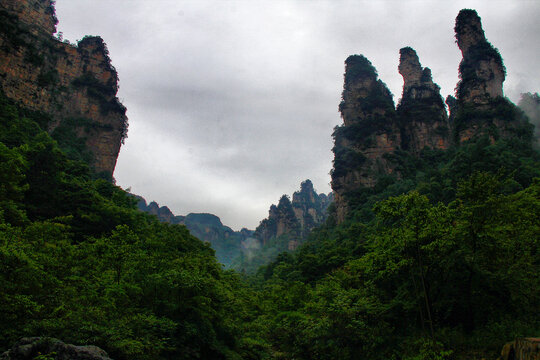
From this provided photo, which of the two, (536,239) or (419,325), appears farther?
(419,325)

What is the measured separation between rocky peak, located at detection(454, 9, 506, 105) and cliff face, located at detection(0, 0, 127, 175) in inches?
2249

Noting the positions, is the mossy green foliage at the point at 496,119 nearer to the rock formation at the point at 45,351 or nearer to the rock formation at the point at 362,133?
the rock formation at the point at 362,133

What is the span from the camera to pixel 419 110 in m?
65.1

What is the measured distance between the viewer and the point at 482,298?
473 inches

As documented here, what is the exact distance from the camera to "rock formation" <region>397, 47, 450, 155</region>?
6325cm

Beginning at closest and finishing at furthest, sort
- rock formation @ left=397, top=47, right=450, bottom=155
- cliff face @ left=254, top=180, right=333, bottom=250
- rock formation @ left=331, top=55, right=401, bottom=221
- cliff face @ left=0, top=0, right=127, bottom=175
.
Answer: cliff face @ left=0, top=0, right=127, bottom=175 → rock formation @ left=331, top=55, right=401, bottom=221 → rock formation @ left=397, top=47, right=450, bottom=155 → cliff face @ left=254, top=180, right=333, bottom=250

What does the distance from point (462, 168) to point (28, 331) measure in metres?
43.2

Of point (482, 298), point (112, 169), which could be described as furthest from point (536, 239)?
point (112, 169)

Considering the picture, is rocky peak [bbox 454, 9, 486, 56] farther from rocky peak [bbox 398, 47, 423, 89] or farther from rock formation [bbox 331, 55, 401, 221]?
rock formation [bbox 331, 55, 401, 221]

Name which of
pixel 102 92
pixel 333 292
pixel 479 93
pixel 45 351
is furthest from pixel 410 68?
pixel 45 351

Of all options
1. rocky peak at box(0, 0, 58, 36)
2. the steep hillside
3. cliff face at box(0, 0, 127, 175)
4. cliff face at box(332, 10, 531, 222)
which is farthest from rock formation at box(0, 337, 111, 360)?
the steep hillside

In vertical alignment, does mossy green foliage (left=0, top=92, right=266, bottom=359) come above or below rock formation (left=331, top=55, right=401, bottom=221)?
below

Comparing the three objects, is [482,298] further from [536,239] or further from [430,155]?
[430,155]

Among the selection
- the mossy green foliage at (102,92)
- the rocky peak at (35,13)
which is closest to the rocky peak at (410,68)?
the mossy green foliage at (102,92)
